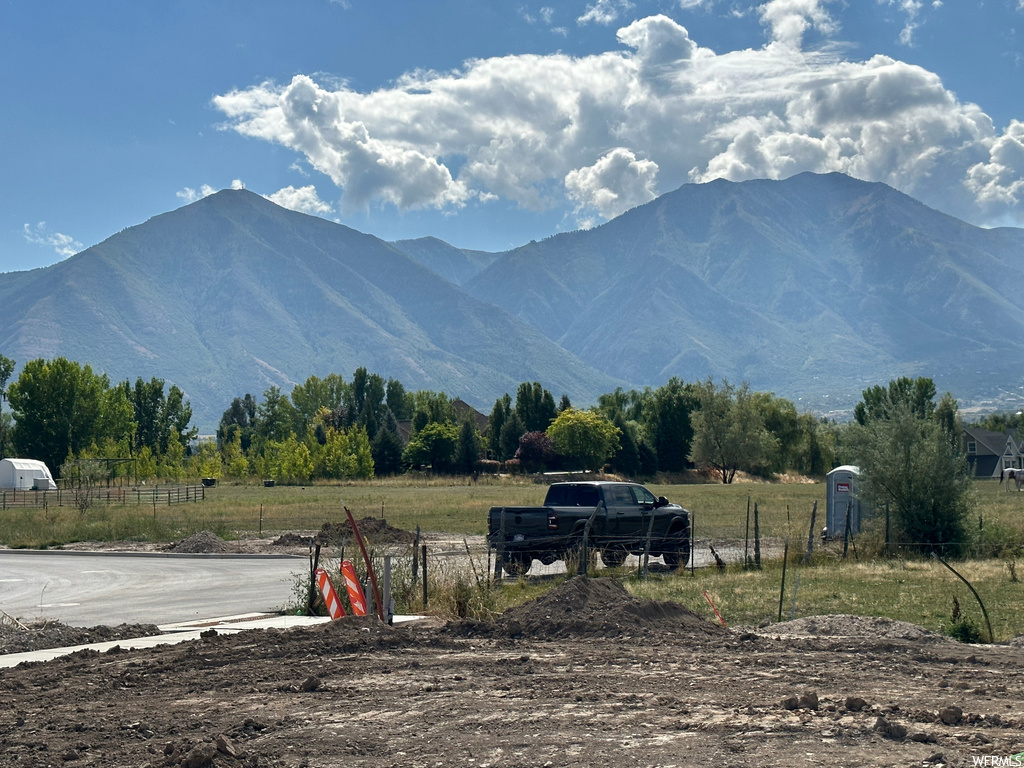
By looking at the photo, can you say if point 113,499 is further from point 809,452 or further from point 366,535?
point 809,452

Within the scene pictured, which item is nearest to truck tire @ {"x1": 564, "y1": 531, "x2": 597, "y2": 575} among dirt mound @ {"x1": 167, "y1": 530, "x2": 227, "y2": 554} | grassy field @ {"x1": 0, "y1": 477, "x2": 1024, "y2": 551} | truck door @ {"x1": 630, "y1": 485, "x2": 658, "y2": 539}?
truck door @ {"x1": 630, "y1": 485, "x2": 658, "y2": 539}

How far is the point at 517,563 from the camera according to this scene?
21.7m

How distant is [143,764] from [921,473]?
22.4 metres

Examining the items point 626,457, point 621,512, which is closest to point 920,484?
point 621,512

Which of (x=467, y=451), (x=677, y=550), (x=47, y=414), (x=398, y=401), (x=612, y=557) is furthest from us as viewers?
(x=398, y=401)

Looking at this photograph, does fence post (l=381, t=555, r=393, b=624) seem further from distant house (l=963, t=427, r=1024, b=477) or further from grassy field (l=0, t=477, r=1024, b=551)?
distant house (l=963, t=427, r=1024, b=477)

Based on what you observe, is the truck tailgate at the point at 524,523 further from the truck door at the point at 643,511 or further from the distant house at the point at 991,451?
the distant house at the point at 991,451

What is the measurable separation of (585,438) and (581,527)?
81.7 metres

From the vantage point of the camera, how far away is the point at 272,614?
1653 centimetres

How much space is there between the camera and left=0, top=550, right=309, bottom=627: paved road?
58.1 feet

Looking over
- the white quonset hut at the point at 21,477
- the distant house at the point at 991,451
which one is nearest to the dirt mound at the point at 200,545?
the white quonset hut at the point at 21,477

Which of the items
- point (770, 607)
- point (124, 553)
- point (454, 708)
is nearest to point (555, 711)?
point (454, 708)

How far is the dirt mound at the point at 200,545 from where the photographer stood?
31.1m

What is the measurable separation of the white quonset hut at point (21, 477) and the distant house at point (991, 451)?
4003 inches
